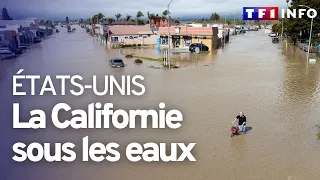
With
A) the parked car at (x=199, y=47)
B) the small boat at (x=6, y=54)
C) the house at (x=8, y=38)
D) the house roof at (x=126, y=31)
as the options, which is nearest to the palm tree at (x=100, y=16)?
the house roof at (x=126, y=31)

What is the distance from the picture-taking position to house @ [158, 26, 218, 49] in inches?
1987

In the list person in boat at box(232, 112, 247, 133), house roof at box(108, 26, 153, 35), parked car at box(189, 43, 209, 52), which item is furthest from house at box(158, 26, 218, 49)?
person in boat at box(232, 112, 247, 133)

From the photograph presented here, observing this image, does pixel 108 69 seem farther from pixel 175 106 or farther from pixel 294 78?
pixel 294 78

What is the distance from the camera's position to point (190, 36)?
52.5 metres

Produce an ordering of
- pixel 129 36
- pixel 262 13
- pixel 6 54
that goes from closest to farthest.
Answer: pixel 6 54, pixel 129 36, pixel 262 13

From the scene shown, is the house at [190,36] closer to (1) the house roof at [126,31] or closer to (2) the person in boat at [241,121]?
(1) the house roof at [126,31]

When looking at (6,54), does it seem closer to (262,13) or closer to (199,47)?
(199,47)

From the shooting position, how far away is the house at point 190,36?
50469mm

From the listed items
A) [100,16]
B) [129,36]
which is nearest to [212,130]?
[129,36]

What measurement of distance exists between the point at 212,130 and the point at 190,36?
129 ft

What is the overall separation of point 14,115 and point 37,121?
1770 mm

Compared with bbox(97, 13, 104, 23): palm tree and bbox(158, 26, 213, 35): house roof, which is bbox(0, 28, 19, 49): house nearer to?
bbox(158, 26, 213, 35): house roof

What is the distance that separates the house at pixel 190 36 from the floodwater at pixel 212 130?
69.8 feet

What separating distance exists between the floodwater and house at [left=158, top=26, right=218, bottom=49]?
2128 centimetres
